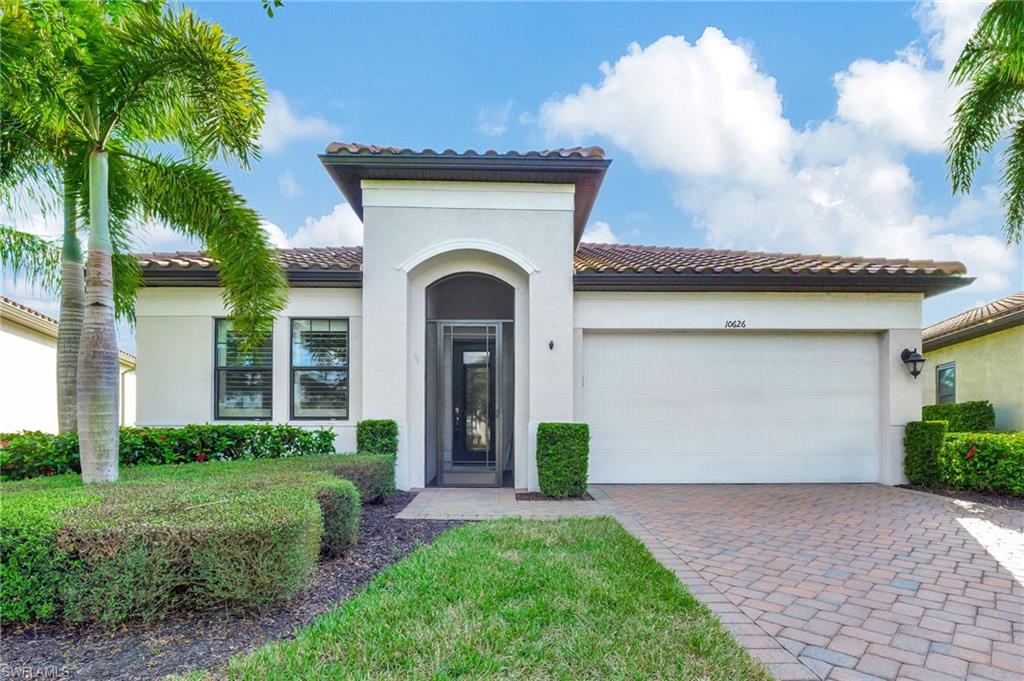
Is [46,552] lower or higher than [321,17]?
lower

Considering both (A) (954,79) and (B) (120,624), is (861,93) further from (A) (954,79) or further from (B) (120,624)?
(B) (120,624)

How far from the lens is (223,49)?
19.3ft

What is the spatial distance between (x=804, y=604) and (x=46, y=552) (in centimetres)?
554

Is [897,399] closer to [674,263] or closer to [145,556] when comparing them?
[674,263]

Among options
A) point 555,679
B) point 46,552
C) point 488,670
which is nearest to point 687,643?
point 555,679

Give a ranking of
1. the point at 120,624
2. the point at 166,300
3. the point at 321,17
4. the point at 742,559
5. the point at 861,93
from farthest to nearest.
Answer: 1. the point at 861,93
2. the point at 166,300
3. the point at 321,17
4. the point at 742,559
5. the point at 120,624

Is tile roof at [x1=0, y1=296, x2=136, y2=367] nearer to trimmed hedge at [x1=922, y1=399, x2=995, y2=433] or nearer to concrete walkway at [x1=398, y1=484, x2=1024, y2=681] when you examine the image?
concrete walkway at [x1=398, y1=484, x2=1024, y2=681]

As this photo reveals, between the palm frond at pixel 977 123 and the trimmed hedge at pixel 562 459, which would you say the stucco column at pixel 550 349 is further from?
the palm frond at pixel 977 123

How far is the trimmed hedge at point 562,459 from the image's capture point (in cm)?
833

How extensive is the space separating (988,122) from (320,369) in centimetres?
1290

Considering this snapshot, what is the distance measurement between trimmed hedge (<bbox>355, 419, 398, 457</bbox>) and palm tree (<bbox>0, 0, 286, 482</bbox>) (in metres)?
2.35

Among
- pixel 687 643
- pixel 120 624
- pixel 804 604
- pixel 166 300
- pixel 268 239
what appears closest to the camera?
pixel 687 643

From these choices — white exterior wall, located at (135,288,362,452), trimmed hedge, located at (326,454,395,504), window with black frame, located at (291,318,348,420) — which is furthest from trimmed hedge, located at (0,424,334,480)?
trimmed hedge, located at (326,454,395,504)

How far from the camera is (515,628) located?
3.39 meters
